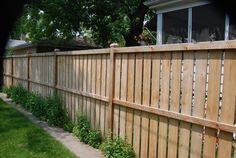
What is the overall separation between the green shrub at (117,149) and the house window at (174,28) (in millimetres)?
5242

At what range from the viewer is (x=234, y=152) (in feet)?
12.1

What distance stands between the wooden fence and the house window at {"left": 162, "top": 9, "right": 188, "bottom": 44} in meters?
3.87

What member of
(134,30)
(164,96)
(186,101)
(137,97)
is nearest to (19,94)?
(134,30)

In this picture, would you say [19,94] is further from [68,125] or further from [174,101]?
[174,101]

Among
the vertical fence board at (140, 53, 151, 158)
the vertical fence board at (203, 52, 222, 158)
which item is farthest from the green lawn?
the vertical fence board at (203, 52, 222, 158)

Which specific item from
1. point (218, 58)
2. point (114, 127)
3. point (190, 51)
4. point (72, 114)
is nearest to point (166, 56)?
point (190, 51)

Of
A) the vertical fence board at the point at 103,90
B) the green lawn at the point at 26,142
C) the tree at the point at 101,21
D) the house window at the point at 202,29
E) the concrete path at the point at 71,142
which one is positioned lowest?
the concrete path at the point at 71,142

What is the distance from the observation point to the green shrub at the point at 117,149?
542 cm

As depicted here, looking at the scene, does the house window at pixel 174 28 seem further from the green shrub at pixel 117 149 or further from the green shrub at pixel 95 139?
the green shrub at pixel 117 149

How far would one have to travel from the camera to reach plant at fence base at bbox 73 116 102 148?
657 centimetres

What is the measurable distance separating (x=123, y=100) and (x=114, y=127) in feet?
1.88

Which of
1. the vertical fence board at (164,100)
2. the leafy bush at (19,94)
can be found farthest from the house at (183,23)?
the leafy bush at (19,94)

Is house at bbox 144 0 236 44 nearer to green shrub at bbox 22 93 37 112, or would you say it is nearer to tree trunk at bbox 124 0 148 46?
green shrub at bbox 22 93 37 112

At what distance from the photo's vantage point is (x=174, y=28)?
11.0m
